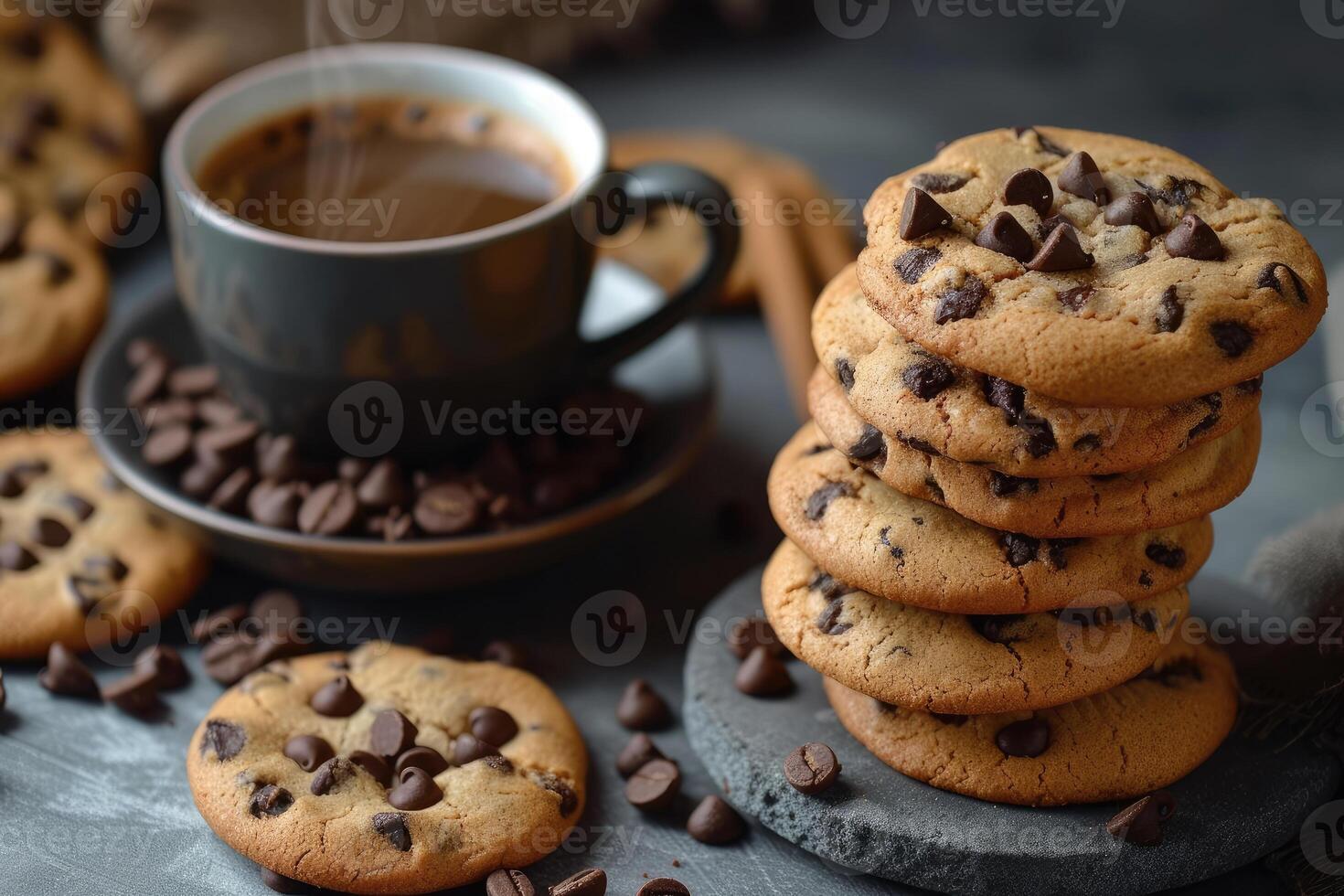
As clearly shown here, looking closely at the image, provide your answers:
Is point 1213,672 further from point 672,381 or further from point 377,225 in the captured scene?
point 377,225

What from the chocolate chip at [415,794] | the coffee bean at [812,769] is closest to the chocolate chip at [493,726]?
the chocolate chip at [415,794]

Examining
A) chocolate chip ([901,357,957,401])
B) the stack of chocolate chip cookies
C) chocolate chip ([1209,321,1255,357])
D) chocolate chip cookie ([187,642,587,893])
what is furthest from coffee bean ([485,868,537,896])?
chocolate chip ([1209,321,1255,357])

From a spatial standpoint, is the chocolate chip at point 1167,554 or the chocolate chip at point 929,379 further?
the chocolate chip at point 1167,554

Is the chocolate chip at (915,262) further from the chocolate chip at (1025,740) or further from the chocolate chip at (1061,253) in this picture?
the chocolate chip at (1025,740)

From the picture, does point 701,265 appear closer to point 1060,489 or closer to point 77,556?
point 1060,489

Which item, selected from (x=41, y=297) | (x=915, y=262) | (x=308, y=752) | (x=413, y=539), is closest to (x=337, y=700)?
(x=308, y=752)

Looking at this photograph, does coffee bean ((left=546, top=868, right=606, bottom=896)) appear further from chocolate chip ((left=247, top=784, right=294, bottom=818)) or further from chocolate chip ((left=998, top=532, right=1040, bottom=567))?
chocolate chip ((left=998, top=532, right=1040, bottom=567))
